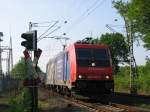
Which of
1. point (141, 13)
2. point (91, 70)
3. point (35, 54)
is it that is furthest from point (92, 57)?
point (141, 13)

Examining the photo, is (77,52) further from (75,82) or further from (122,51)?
(122,51)

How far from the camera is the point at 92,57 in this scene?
92.9 feet

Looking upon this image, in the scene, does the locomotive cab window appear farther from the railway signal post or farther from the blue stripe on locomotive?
the railway signal post

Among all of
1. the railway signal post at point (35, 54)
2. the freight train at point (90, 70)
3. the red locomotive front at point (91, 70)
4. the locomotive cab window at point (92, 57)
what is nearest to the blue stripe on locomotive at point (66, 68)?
the freight train at point (90, 70)

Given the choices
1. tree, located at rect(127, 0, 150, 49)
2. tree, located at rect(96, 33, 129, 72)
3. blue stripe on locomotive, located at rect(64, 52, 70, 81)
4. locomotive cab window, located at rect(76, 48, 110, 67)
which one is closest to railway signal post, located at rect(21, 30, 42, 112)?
locomotive cab window, located at rect(76, 48, 110, 67)

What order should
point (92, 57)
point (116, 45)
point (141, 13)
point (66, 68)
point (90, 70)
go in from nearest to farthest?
1. point (90, 70)
2. point (92, 57)
3. point (66, 68)
4. point (141, 13)
5. point (116, 45)

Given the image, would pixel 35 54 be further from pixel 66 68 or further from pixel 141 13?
pixel 141 13

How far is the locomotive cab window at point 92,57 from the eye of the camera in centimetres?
2806

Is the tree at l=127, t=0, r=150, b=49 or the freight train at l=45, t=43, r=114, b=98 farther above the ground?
the tree at l=127, t=0, r=150, b=49

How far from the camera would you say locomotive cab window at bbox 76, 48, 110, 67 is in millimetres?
28062

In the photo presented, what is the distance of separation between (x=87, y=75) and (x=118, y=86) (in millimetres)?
29407

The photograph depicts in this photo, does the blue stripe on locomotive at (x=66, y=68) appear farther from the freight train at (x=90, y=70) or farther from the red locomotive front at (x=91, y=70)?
the red locomotive front at (x=91, y=70)

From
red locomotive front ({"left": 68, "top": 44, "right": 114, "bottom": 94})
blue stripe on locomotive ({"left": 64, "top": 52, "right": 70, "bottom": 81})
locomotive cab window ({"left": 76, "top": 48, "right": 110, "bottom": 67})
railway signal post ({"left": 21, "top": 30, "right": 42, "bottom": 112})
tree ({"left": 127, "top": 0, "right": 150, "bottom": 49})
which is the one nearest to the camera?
railway signal post ({"left": 21, "top": 30, "right": 42, "bottom": 112})

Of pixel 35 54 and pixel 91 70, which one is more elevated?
pixel 35 54
